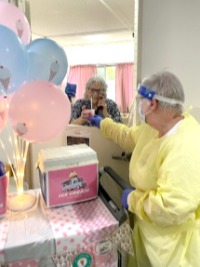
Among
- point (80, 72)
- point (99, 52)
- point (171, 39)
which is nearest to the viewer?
point (171, 39)

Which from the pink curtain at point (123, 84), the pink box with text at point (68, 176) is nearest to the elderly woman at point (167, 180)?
the pink box with text at point (68, 176)

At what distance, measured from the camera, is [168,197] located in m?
0.88

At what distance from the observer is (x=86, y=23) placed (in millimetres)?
2646

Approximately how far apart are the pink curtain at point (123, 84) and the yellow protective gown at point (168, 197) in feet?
3.44

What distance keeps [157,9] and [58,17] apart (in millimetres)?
1342

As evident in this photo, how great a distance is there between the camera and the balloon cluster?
93cm

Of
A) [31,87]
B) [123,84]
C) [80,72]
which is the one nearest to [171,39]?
[31,87]

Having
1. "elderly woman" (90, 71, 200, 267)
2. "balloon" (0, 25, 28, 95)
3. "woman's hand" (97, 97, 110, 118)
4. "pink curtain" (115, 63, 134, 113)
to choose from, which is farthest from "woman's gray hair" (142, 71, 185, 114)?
"pink curtain" (115, 63, 134, 113)

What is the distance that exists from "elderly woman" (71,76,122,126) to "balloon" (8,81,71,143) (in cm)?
65

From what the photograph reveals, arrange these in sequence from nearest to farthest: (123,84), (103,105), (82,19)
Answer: (103,105), (82,19), (123,84)

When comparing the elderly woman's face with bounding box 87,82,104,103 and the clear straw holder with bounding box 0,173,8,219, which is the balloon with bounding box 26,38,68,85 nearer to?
the clear straw holder with bounding box 0,173,8,219

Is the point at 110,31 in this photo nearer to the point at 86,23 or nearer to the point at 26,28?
the point at 86,23

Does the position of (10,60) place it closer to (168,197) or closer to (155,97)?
(155,97)

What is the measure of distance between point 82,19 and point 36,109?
74.3 inches
